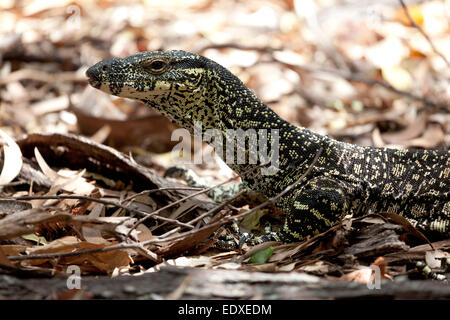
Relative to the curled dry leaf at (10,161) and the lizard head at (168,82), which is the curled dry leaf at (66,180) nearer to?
the curled dry leaf at (10,161)

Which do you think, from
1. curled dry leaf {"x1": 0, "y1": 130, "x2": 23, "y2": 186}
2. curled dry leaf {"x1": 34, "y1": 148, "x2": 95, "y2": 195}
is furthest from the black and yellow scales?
curled dry leaf {"x1": 0, "y1": 130, "x2": 23, "y2": 186}

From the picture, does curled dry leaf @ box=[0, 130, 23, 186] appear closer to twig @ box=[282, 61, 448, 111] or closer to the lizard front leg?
the lizard front leg

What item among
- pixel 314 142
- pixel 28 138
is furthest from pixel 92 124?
pixel 314 142

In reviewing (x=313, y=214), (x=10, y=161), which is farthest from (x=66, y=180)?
(x=313, y=214)

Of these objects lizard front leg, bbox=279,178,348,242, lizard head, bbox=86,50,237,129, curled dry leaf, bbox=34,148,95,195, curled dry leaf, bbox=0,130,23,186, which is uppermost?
lizard head, bbox=86,50,237,129

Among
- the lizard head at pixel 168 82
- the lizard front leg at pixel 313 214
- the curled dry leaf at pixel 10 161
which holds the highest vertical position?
the lizard head at pixel 168 82

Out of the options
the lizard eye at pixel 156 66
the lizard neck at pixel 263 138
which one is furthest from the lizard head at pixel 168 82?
the lizard neck at pixel 263 138

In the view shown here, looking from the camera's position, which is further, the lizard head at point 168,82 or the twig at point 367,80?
the twig at point 367,80
